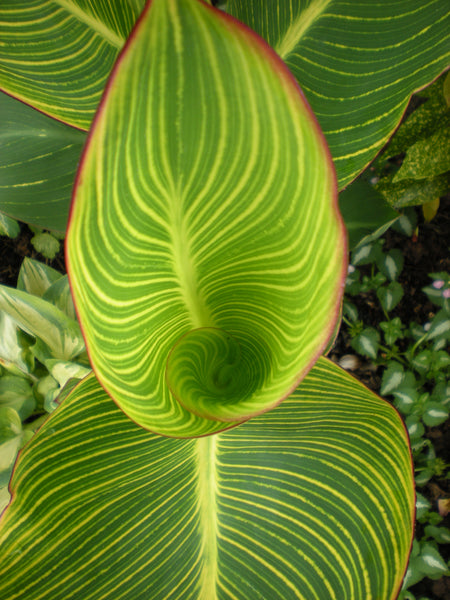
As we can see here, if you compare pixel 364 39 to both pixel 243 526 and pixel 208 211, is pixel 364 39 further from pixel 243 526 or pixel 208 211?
pixel 243 526

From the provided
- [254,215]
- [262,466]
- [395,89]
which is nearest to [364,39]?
[395,89]

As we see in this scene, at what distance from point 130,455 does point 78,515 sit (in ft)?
0.26

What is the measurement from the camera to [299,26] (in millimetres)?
558

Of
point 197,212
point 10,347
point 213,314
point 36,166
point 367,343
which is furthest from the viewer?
point 367,343

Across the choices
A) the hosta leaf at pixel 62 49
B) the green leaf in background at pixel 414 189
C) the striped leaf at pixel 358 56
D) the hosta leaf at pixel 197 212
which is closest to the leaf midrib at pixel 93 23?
the hosta leaf at pixel 62 49

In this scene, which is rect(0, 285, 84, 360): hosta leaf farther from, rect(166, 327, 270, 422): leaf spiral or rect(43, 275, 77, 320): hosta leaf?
rect(166, 327, 270, 422): leaf spiral

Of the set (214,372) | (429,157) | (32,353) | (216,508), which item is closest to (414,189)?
(429,157)

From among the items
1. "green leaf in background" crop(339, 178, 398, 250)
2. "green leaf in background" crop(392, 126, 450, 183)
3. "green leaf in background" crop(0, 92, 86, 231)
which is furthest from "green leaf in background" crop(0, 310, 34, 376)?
"green leaf in background" crop(392, 126, 450, 183)

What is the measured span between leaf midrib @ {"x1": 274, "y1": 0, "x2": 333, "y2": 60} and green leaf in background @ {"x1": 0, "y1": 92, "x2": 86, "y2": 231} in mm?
383

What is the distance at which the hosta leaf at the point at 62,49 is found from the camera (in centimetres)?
54

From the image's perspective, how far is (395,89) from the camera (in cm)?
54

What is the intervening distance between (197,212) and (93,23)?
39 cm

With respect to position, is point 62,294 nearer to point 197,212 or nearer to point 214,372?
point 214,372

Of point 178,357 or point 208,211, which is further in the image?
point 178,357
